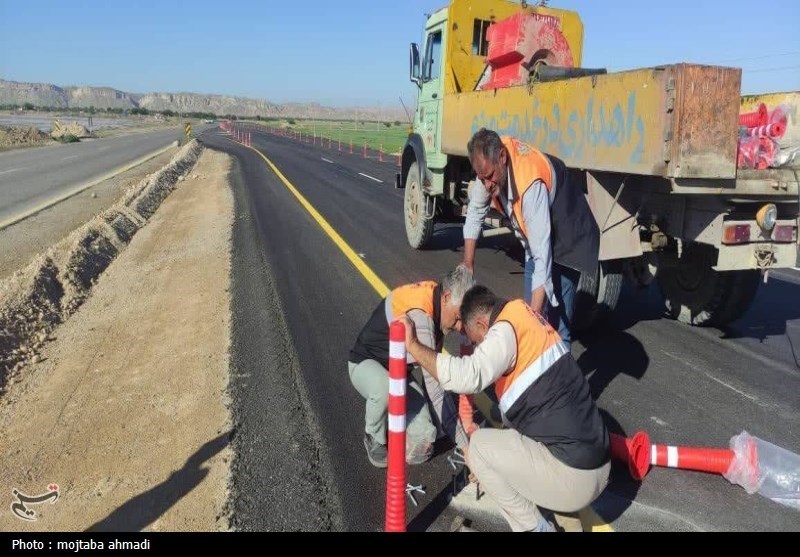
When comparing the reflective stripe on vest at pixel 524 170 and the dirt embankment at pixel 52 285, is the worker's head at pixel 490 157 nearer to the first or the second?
the reflective stripe on vest at pixel 524 170

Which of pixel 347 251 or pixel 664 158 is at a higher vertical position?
pixel 664 158

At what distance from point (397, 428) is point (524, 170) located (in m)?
1.95

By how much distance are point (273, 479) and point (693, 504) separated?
234cm

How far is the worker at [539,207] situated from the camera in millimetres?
4090

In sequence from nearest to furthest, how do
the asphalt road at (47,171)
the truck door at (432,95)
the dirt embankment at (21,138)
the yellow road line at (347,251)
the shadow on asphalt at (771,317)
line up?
the shadow on asphalt at (771,317), the yellow road line at (347,251), the truck door at (432,95), the asphalt road at (47,171), the dirt embankment at (21,138)

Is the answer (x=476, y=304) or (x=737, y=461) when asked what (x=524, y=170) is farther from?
(x=737, y=461)

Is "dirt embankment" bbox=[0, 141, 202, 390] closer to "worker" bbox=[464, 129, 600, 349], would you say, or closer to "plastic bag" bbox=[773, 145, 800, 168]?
"worker" bbox=[464, 129, 600, 349]

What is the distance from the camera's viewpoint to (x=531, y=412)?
119 inches

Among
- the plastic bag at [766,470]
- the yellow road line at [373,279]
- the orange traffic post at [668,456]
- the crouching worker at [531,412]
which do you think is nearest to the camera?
the crouching worker at [531,412]

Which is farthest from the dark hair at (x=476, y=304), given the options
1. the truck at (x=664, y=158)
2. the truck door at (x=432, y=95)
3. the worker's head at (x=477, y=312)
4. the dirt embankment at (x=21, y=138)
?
the dirt embankment at (x=21, y=138)

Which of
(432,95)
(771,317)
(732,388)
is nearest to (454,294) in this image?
(732,388)

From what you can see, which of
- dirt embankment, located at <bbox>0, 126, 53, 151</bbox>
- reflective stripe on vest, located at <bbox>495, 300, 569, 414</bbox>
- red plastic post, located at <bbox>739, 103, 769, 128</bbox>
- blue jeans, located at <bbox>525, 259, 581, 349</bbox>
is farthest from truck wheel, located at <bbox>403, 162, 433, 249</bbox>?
dirt embankment, located at <bbox>0, 126, 53, 151</bbox>

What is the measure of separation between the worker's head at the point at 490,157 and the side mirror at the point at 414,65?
5840 mm

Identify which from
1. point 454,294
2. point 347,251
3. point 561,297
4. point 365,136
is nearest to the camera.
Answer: point 454,294
